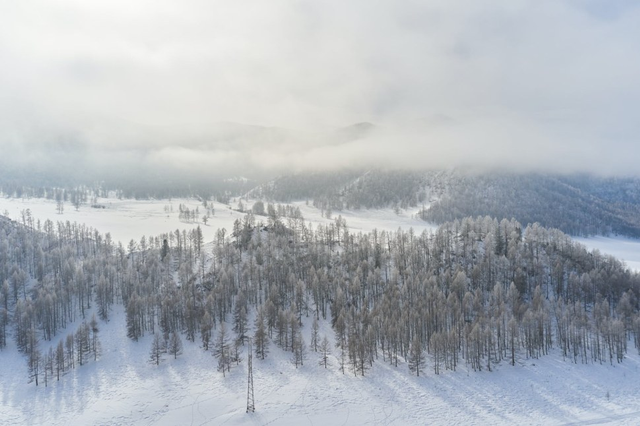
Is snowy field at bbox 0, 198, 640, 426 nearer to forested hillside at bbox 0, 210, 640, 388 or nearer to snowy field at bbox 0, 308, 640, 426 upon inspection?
snowy field at bbox 0, 308, 640, 426

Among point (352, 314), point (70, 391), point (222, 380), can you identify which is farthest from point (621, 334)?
point (70, 391)

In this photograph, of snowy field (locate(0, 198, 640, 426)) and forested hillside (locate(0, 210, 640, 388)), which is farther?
forested hillside (locate(0, 210, 640, 388))

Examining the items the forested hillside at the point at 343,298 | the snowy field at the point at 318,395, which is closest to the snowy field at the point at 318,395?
the snowy field at the point at 318,395

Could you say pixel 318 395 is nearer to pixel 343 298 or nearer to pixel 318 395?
pixel 318 395

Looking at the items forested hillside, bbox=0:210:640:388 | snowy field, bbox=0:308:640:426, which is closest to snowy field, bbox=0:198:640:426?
snowy field, bbox=0:308:640:426

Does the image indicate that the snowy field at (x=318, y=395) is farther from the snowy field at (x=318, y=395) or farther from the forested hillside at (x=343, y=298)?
the forested hillside at (x=343, y=298)

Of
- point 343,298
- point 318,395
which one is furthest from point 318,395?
point 343,298
